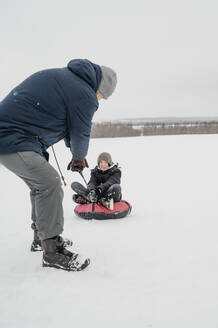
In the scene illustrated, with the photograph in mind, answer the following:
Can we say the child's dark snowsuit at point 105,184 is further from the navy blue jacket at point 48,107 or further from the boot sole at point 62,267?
the navy blue jacket at point 48,107

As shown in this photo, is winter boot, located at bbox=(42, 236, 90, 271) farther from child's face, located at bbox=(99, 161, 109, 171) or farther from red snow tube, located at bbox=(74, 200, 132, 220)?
child's face, located at bbox=(99, 161, 109, 171)

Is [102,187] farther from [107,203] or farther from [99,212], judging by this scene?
[99,212]

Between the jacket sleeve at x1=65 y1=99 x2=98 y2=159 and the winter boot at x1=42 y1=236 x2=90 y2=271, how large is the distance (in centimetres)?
78

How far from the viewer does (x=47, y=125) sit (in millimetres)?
1685

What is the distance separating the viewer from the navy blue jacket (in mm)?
1586

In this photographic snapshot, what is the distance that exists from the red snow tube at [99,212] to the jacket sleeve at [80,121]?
1.44m

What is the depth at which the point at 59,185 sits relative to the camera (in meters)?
1.72

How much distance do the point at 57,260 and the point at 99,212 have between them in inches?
52.7

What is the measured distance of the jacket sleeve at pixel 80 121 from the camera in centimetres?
167

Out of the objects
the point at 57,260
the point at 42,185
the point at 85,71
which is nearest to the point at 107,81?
the point at 85,71

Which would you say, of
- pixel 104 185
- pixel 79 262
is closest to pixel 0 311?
pixel 79 262

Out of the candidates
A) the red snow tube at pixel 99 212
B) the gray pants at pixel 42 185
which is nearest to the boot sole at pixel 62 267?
the gray pants at pixel 42 185

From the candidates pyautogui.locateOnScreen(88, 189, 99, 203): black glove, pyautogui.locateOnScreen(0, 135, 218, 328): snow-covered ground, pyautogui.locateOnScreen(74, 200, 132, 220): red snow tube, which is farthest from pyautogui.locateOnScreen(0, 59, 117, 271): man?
pyautogui.locateOnScreen(88, 189, 99, 203): black glove

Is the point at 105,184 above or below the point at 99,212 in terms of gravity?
above
